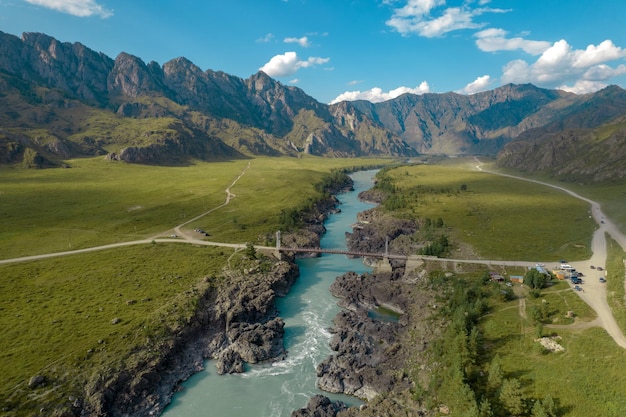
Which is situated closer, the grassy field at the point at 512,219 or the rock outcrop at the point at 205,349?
the rock outcrop at the point at 205,349

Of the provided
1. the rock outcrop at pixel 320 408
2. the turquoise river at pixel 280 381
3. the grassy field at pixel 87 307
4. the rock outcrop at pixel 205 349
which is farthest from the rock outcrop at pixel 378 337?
the grassy field at pixel 87 307

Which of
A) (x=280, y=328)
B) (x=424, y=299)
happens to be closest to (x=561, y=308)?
(x=424, y=299)

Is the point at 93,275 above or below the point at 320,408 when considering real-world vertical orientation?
above

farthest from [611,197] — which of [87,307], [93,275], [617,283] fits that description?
[93,275]

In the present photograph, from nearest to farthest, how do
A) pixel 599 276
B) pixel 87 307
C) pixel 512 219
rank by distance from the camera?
pixel 87 307, pixel 599 276, pixel 512 219

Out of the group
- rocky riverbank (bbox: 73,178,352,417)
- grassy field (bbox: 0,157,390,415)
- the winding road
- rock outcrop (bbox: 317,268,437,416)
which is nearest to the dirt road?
the winding road

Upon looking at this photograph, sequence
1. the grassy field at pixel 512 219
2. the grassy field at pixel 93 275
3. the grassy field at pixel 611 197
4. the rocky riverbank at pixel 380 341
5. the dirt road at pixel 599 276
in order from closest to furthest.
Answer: the rocky riverbank at pixel 380 341, the grassy field at pixel 93 275, the dirt road at pixel 599 276, the grassy field at pixel 512 219, the grassy field at pixel 611 197

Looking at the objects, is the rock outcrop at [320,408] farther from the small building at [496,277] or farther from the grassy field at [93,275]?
the small building at [496,277]

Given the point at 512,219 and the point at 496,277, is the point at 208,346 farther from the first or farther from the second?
the point at 512,219

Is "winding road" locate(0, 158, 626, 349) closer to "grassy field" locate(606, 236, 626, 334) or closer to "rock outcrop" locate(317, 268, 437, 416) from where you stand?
"grassy field" locate(606, 236, 626, 334)

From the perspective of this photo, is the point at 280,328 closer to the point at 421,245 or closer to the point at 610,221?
the point at 421,245
